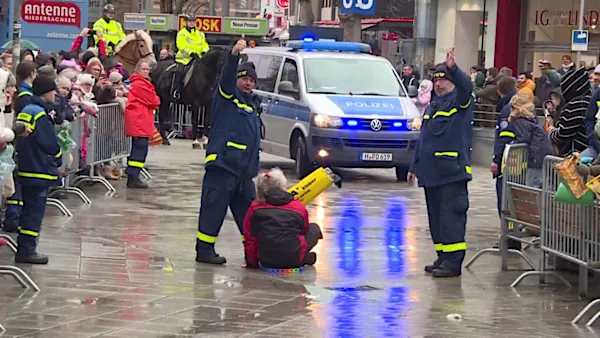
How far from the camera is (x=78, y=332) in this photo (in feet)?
28.8

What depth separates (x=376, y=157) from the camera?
2059cm

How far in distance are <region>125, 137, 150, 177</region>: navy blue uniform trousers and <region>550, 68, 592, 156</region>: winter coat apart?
6.91 metres

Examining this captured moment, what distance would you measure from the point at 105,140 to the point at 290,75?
456 centimetres

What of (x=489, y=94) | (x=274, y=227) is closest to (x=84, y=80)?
(x=274, y=227)

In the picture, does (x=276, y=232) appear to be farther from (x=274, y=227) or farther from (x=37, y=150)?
(x=37, y=150)

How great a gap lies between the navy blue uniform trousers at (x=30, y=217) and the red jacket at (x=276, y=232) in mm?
1836

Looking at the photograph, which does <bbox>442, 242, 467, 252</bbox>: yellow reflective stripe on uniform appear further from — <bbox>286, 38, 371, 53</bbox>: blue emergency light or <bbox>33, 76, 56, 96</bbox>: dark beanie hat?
<bbox>286, 38, 371, 53</bbox>: blue emergency light

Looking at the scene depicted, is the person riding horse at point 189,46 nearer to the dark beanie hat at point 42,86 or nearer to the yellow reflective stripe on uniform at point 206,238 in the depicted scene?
the yellow reflective stripe on uniform at point 206,238

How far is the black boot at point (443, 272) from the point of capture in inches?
470

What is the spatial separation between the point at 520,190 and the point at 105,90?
8000 mm

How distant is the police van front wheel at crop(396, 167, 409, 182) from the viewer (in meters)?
21.2

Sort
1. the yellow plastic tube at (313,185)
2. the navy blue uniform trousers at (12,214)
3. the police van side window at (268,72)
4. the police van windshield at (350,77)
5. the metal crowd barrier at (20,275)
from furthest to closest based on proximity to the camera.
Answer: the police van side window at (268,72), the police van windshield at (350,77), the navy blue uniform trousers at (12,214), the yellow plastic tube at (313,185), the metal crowd barrier at (20,275)

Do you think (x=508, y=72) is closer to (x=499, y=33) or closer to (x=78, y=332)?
(x=78, y=332)

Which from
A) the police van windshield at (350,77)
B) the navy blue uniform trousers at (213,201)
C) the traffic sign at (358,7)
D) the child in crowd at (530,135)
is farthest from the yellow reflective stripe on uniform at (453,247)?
the traffic sign at (358,7)
